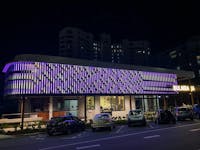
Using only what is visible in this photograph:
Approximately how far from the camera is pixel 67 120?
1836 cm

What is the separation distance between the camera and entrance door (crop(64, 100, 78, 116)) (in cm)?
3161

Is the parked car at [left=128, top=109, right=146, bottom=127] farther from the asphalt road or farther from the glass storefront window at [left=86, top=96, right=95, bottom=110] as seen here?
the glass storefront window at [left=86, top=96, right=95, bottom=110]

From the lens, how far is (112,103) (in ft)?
114

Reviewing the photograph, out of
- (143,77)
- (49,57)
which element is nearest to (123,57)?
(143,77)

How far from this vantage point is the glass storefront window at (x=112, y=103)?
3394 cm

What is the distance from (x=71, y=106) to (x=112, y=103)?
22.5ft

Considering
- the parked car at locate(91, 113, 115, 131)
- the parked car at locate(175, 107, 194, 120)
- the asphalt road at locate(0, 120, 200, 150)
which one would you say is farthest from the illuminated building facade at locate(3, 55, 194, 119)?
the asphalt road at locate(0, 120, 200, 150)

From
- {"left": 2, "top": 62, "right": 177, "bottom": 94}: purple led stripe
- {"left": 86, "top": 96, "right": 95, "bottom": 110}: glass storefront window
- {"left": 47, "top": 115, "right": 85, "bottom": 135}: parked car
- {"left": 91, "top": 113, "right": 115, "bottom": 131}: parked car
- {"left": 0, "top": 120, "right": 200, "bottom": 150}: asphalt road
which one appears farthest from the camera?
{"left": 86, "top": 96, "right": 95, "bottom": 110}: glass storefront window

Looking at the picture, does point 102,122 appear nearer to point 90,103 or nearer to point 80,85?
point 80,85

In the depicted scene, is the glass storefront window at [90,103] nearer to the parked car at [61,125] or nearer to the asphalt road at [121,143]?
the parked car at [61,125]

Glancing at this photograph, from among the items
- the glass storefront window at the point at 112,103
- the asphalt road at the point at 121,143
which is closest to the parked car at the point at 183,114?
the glass storefront window at the point at 112,103

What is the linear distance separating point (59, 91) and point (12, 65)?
6445mm

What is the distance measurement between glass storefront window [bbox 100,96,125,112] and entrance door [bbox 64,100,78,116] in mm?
4189

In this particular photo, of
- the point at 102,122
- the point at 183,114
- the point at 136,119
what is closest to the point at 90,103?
the point at 136,119
